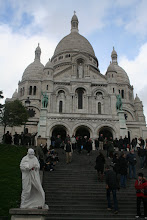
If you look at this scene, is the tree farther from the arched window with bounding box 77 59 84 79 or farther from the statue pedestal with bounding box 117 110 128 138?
the arched window with bounding box 77 59 84 79

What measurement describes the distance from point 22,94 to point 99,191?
127ft

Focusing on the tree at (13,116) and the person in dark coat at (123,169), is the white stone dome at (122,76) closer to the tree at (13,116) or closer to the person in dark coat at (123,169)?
the tree at (13,116)

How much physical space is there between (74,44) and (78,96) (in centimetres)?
1999

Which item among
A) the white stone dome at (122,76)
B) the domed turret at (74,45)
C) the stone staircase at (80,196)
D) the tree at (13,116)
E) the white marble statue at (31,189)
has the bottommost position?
the stone staircase at (80,196)

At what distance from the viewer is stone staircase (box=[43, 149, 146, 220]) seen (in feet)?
28.3

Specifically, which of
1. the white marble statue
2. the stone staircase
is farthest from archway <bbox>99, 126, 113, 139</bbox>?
the white marble statue

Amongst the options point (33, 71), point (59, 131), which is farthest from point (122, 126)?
point (33, 71)

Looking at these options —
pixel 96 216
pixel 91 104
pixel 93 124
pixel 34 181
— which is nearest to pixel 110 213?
pixel 96 216

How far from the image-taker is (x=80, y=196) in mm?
10484

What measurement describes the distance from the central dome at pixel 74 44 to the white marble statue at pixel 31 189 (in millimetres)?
46023

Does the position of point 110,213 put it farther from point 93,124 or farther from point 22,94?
point 22,94

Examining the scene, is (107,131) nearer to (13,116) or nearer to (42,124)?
(42,124)

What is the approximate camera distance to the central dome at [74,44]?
5136 cm

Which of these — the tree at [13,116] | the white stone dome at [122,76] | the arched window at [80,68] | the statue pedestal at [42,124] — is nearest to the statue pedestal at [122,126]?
the statue pedestal at [42,124]
